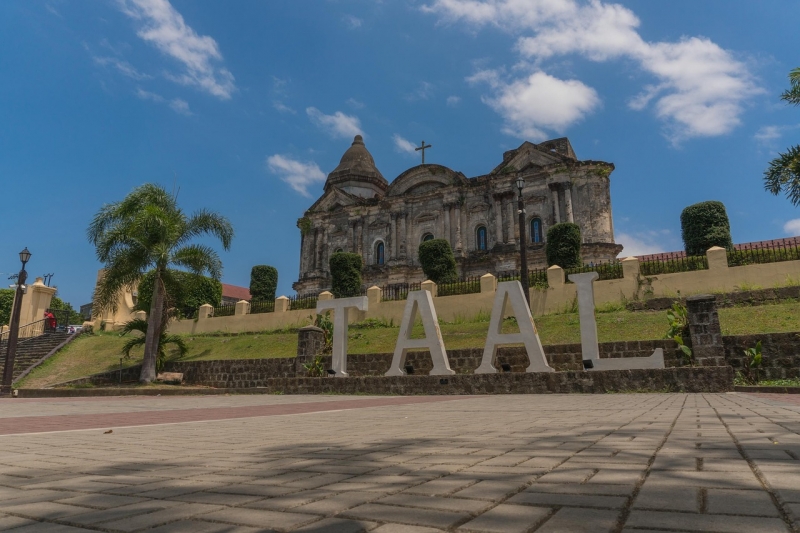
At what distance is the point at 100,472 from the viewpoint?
2664mm

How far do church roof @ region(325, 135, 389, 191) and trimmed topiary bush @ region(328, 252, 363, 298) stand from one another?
40.9ft

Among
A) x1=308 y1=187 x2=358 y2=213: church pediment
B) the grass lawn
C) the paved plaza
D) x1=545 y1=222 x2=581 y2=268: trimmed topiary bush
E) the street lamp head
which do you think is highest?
x1=308 y1=187 x2=358 y2=213: church pediment

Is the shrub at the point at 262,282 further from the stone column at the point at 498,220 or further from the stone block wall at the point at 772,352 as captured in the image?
the stone block wall at the point at 772,352

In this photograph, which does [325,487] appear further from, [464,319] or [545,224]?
[545,224]

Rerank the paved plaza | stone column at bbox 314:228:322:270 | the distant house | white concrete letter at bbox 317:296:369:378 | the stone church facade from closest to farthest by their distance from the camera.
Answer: the paved plaza → white concrete letter at bbox 317:296:369:378 → the stone church facade → stone column at bbox 314:228:322:270 → the distant house

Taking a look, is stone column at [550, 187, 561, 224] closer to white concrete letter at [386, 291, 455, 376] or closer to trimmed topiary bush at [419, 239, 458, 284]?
trimmed topiary bush at [419, 239, 458, 284]

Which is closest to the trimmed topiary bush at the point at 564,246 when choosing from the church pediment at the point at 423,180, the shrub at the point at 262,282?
the church pediment at the point at 423,180

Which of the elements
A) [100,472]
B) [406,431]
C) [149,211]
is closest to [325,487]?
[100,472]

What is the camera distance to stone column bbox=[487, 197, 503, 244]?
3538cm

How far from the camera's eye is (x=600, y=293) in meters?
20.3

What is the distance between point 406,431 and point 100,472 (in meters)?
2.29

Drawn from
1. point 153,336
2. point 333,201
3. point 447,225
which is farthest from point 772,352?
point 333,201

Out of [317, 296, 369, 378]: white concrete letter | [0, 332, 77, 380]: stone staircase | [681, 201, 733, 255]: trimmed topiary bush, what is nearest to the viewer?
[317, 296, 369, 378]: white concrete letter

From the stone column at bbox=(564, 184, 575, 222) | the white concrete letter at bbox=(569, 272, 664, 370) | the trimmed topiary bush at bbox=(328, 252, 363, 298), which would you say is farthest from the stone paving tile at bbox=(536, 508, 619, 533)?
the stone column at bbox=(564, 184, 575, 222)
